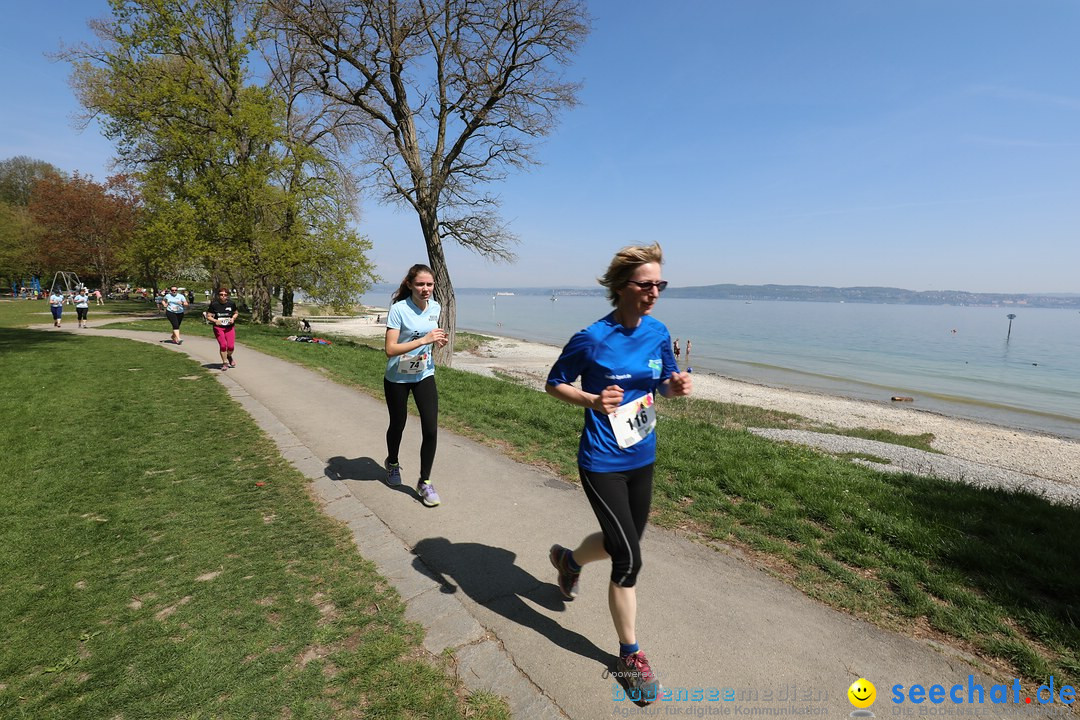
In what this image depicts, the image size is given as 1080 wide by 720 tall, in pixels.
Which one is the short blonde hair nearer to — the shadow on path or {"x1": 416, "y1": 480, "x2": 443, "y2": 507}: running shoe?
the shadow on path

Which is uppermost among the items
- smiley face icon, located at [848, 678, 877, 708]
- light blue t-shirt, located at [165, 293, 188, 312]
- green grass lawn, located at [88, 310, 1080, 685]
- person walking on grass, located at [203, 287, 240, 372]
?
light blue t-shirt, located at [165, 293, 188, 312]

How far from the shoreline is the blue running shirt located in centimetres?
1327

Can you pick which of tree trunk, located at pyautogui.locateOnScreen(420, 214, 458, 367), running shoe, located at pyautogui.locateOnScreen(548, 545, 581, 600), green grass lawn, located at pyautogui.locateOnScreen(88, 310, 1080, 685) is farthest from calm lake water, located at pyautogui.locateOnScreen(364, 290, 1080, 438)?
running shoe, located at pyautogui.locateOnScreen(548, 545, 581, 600)

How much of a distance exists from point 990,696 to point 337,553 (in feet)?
13.4

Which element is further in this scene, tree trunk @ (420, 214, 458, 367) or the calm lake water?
the calm lake water

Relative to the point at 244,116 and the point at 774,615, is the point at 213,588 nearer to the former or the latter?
the point at 774,615

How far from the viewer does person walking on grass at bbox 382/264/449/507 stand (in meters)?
4.38

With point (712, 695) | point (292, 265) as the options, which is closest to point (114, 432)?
point (712, 695)

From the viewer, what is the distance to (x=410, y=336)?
443cm

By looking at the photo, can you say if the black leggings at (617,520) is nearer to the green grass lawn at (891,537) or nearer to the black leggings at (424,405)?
the green grass lawn at (891,537)

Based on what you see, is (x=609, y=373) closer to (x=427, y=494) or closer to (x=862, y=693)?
(x=862, y=693)

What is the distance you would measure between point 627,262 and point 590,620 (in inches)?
87.2

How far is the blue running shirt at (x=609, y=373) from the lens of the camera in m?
2.51

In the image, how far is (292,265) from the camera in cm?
2178
